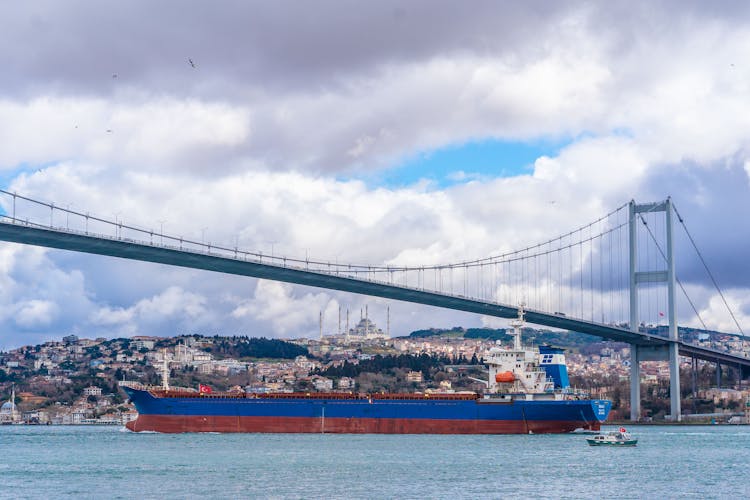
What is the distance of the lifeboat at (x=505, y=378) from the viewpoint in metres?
43.4

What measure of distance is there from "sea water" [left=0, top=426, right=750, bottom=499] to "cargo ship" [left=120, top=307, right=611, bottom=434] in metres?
1.31

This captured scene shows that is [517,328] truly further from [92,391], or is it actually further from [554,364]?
[92,391]

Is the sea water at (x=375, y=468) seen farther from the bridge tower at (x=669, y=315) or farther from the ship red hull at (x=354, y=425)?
the bridge tower at (x=669, y=315)

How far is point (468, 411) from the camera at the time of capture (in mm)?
42906

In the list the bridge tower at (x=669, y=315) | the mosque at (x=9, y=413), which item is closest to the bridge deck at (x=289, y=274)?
the bridge tower at (x=669, y=315)

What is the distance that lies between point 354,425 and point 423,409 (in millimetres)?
2916

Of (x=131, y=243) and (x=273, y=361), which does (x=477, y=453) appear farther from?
(x=273, y=361)

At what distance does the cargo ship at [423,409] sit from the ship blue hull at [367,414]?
0.04m

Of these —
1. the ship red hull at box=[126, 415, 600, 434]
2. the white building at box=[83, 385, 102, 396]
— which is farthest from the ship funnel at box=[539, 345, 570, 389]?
the white building at box=[83, 385, 102, 396]

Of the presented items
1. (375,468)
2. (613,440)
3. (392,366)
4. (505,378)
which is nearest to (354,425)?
(505,378)

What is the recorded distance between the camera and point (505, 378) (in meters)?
43.4

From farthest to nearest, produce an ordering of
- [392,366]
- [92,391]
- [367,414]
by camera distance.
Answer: [92,391] → [392,366] → [367,414]

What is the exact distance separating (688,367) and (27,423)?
59.0 metres

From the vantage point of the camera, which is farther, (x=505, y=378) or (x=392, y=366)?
(x=392, y=366)
